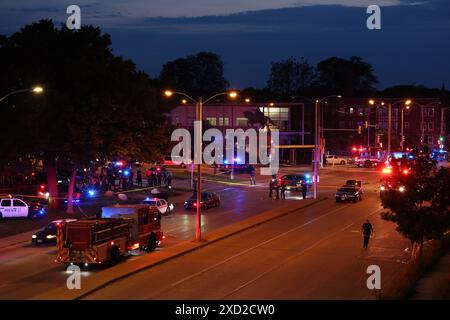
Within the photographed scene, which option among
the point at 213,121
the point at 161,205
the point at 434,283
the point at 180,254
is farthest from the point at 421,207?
the point at 213,121

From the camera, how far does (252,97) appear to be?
134 meters

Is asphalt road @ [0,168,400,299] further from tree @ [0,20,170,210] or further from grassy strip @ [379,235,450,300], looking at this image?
tree @ [0,20,170,210]

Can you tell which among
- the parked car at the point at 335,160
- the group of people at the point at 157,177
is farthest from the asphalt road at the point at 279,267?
the parked car at the point at 335,160

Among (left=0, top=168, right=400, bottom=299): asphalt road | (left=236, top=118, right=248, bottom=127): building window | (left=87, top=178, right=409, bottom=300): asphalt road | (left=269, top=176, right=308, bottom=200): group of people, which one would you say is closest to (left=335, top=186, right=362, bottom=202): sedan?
(left=0, top=168, right=400, bottom=299): asphalt road

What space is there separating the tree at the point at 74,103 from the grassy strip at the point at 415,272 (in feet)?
73.5

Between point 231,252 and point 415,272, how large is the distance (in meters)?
8.98

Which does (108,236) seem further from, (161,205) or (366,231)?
(161,205)

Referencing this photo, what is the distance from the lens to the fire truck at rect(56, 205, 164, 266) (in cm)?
2820

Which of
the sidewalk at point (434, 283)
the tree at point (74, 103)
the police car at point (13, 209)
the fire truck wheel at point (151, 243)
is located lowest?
the sidewalk at point (434, 283)

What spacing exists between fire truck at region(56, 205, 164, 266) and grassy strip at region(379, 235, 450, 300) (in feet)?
35.5

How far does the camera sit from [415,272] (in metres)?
27.1

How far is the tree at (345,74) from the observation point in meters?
171

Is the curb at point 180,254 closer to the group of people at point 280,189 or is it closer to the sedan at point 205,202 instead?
the sedan at point 205,202
